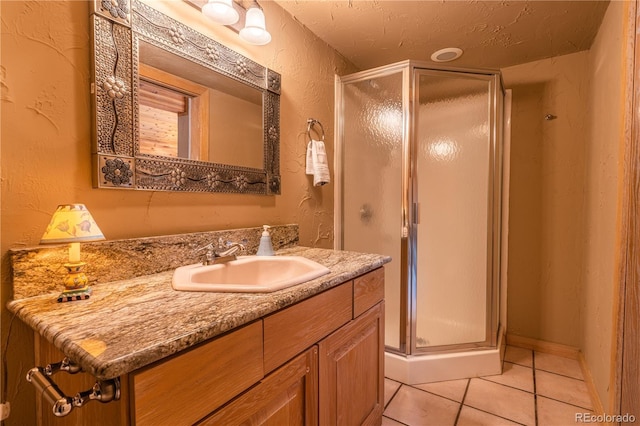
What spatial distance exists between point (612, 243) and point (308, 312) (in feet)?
4.66

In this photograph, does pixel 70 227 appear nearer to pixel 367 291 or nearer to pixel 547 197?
pixel 367 291

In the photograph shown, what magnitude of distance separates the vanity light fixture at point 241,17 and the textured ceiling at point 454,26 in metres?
0.36

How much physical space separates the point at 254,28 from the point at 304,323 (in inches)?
47.6

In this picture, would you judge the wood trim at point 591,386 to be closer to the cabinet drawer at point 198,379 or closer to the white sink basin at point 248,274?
the white sink basin at point 248,274

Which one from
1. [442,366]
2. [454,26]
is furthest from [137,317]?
[454,26]

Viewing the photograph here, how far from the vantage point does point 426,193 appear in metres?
2.02

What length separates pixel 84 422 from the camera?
2.00 ft

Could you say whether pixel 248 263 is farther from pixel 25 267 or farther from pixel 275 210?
pixel 25 267

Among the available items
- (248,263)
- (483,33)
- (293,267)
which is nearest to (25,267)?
(248,263)

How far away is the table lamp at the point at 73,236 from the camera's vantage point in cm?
73

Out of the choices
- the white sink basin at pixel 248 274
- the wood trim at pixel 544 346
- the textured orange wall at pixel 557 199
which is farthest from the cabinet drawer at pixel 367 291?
the wood trim at pixel 544 346

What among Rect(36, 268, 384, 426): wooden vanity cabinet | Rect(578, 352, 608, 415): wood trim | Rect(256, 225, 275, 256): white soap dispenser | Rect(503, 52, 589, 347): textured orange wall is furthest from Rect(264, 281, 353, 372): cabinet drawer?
Rect(503, 52, 589, 347): textured orange wall

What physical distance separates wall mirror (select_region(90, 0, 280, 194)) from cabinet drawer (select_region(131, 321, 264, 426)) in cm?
65

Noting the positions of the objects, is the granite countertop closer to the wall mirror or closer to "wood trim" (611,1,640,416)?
the wall mirror
